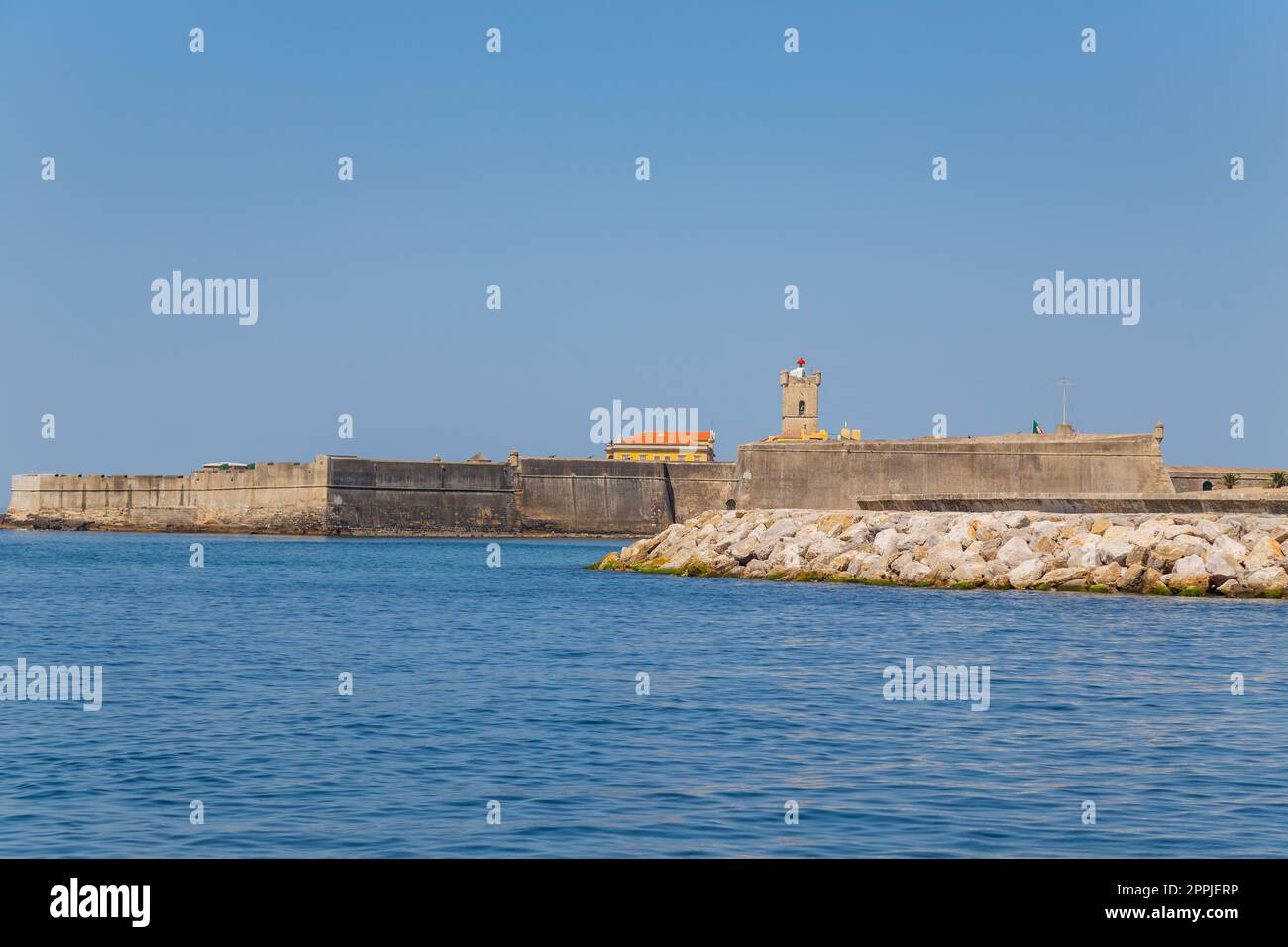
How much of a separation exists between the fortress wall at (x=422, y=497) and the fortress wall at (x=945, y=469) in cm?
1625

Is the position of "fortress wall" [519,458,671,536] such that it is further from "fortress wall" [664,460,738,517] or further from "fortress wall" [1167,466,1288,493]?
"fortress wall" [1167,466,1288,493]

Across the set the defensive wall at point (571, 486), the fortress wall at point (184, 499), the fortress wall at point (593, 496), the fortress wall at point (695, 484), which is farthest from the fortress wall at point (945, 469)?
the fortress wall at point (184, 499)

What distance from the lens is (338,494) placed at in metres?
64.9

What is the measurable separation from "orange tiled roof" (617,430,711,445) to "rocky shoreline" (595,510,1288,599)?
182 feet

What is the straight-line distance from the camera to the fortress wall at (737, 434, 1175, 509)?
1860 inches

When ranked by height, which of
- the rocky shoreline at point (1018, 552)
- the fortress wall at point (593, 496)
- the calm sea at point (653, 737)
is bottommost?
the calm sea at point (653, 737)

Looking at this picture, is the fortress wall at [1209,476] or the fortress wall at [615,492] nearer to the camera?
the fortress wall at [1209,476]

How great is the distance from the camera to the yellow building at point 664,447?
290ft

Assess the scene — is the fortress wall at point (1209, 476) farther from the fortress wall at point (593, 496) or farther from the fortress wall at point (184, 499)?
the fortress wall at point (184, 499)

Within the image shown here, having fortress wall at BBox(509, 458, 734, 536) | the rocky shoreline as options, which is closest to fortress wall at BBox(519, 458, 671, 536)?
fortress wall at BBox(509, 458, 734, 536)

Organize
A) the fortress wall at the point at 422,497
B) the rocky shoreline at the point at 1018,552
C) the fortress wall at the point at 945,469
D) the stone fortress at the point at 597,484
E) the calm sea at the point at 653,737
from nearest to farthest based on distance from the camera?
the calm sea at the point at 653,737
the rocky shoreline at the point at 1018,552
the fortress wall at the point at 945,469
the stone fortress at the point at 597,484
the fortress wall at the point at 422,497

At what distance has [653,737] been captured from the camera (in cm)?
1024

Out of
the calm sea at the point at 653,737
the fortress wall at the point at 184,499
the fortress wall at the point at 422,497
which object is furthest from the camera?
the fortress wall at the point at 184,499

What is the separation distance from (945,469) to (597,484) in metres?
21.1
